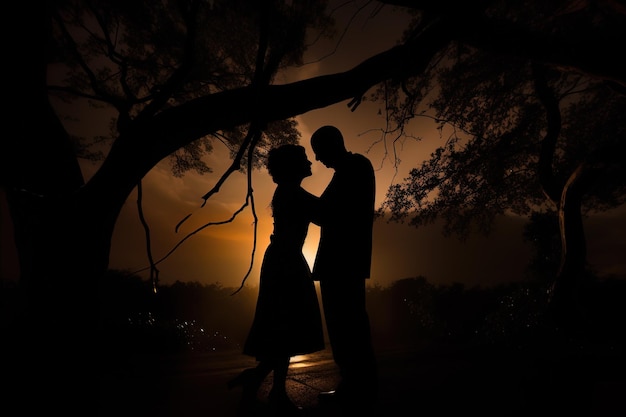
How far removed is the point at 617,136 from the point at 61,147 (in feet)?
37.6

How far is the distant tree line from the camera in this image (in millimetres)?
6062

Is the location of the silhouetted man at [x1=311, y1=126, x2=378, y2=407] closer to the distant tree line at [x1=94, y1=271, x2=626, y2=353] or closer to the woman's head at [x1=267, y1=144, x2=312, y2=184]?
the woman's head at [x1=267, y1=144, x2=312, y2=184]

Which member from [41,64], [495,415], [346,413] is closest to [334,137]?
[346,413]

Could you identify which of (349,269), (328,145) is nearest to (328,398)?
(349,269)

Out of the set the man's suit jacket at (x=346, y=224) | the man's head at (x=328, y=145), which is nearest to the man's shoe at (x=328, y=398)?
the man's suit jacket at (x=346, y=224)

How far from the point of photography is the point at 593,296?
7.09 meters

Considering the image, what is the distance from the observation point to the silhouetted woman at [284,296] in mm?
2338

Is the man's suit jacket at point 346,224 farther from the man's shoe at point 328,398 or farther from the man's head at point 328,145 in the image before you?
the man's shoe at point 328,398

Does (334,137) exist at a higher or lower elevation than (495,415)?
higher

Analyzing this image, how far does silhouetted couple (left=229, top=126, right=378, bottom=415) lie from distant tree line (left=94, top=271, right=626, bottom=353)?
3995 millimetres

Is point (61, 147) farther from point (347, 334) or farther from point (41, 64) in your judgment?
point (347, 334)

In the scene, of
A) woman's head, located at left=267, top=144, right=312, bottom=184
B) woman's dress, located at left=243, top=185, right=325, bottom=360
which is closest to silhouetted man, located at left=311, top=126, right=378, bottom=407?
woman's dress, located at left=243, top=185, right=325, bottom=360

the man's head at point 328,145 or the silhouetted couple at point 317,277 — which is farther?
the man's head at point 328,145

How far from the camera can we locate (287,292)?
243 cm
